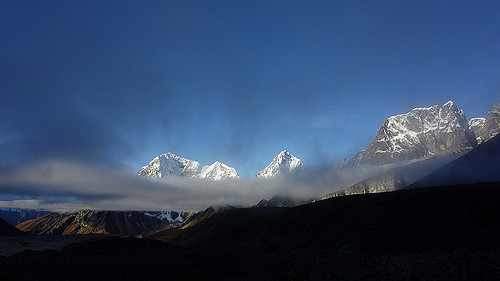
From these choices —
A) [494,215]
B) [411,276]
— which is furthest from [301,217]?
[411,276]

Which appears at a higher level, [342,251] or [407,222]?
[407,222]

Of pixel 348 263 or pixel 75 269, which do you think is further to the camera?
pixel 348 263

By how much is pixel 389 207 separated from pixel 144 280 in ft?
280

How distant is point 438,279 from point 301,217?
10359cm

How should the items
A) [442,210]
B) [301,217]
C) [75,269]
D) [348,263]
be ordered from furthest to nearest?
[301,217] < [442,210] < [348,263] < [75,269]

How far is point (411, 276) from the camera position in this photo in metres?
22.5

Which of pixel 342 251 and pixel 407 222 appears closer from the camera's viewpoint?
pixel 342 251

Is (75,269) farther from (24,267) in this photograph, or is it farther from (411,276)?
(411,276)

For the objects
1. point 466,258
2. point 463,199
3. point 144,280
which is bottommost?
point 144,280

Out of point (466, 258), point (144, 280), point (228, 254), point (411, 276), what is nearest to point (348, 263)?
point (411, 276)

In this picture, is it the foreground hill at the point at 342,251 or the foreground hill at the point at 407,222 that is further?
the foreground hill at the point at 407,222

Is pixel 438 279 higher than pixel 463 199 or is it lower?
lower

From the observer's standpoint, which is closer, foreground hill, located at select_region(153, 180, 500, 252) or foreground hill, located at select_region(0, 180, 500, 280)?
foreground hill, located at select_region(0, 180, 500, 280)

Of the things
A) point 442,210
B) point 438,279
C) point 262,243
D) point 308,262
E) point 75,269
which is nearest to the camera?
point 438,279
